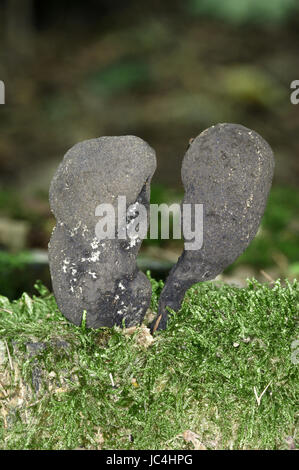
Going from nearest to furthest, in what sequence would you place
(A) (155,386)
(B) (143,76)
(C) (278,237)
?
(A) (155,386) < (C) (278,237) < (B) (143,76)

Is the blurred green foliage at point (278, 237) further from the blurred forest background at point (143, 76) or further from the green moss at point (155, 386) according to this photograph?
the blurred forest background at point (143, 76)

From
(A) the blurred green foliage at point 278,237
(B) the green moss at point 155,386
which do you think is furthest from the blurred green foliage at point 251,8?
(B) the green moss at point 155,386

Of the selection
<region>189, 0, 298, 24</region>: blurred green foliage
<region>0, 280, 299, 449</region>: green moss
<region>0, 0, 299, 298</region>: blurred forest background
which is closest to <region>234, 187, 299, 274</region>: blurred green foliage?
<region>0, 280, 299, 449</region>: green moss

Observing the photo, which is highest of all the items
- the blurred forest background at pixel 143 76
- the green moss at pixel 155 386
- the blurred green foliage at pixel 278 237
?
the blurred forest background at pixel 143 76

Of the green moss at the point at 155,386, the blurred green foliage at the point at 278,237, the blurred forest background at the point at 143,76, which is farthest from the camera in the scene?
the blurred forest background at the point at 143,76

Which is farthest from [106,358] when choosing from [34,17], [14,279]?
[34,17]

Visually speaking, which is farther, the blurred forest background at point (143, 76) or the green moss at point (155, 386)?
the blurred forest background at point (143, 76)

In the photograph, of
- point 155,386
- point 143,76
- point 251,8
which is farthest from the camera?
point 143,76

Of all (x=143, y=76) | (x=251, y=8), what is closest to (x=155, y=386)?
(x=251, y=8)

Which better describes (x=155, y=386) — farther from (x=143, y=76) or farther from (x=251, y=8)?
(x=143, y=76)

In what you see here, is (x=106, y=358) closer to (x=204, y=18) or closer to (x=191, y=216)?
(x=191, y=216)
